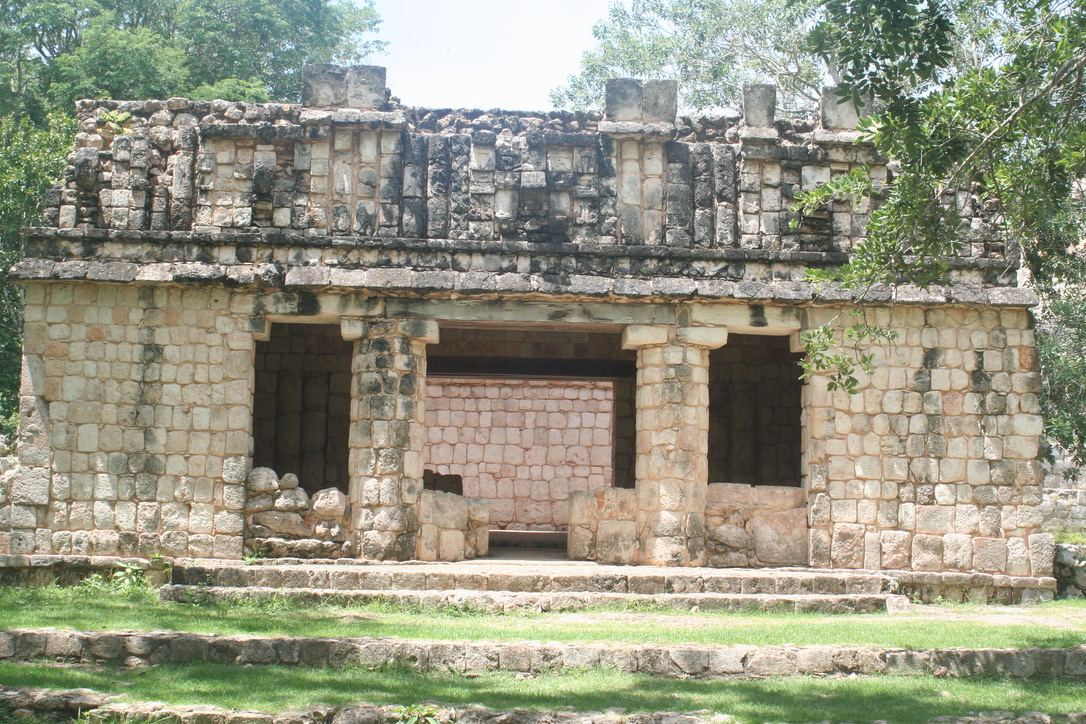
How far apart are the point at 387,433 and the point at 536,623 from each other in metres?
3.36

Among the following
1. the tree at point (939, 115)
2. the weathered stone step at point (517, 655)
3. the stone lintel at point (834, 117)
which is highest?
the stone lintel at point (834, 117)

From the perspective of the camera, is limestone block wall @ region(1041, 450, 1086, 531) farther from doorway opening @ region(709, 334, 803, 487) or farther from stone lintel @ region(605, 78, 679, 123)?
stone lintel @ region(605, 78, 679, 123)

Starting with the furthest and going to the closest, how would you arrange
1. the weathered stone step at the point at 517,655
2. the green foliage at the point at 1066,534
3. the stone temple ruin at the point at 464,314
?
1. the green foliage at the point at 1066,534
2. the stone temple ruin at the point at 464,314
3. the weathered stone step at the point at 517,655

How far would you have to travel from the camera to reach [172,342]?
483 inches

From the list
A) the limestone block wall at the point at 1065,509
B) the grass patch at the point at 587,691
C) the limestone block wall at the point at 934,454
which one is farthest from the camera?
the limestone block wall at the point at 1065,509

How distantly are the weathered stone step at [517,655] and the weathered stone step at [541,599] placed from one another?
2.00 m

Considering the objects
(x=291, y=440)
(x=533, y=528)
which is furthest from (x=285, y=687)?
(x=533, y=528)

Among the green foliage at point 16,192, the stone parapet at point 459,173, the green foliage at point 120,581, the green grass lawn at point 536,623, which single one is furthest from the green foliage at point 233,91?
the green grass lawn at point 536,623

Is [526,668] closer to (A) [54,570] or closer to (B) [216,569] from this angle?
(B) [216,569]

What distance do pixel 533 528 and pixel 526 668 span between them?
41.9 ft

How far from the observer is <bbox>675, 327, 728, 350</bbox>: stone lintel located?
1255cm

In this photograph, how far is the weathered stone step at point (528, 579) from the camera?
10.8 m

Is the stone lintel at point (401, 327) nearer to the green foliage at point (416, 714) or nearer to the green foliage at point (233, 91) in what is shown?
the green foliage at point (416, 714)

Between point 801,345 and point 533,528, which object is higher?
point 801,345
